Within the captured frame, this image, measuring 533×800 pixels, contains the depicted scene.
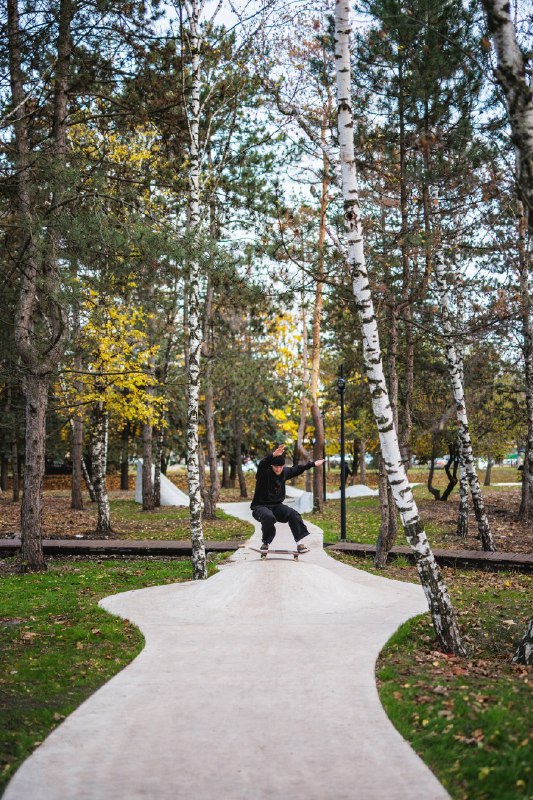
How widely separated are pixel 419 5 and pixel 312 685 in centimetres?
1011

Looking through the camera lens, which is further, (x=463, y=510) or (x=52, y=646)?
(x=463, y=510)

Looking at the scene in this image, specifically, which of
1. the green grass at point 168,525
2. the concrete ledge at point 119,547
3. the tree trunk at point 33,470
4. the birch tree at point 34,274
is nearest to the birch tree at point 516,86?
the birch tree at point 34,274

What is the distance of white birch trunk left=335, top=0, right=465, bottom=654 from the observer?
23.4ft

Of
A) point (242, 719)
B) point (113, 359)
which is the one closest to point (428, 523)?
point (113, 359)

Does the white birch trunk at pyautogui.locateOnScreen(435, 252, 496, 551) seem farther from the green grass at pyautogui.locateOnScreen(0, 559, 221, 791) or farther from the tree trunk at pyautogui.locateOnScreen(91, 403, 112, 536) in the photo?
the tree trunk at pyautogui.locateOnScreen(91, 403, 112, 536)

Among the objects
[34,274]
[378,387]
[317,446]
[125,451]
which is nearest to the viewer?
[378,387]

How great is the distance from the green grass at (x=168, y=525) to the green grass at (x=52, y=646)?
18.2 ft

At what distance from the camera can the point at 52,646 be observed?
765 centimetres

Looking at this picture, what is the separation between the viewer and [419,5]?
1088cm

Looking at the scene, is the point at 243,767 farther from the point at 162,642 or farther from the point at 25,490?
the point at 25,490

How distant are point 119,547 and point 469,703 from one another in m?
11.5

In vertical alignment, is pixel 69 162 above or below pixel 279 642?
above

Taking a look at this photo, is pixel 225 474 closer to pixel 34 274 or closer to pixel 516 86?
pixel 34 274

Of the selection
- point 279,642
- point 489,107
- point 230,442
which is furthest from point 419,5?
point 230,442
